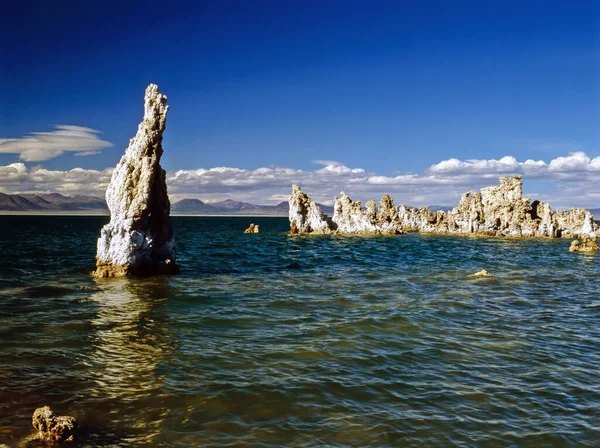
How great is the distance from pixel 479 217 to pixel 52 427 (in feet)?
354

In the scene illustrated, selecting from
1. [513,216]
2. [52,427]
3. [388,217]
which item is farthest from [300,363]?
[513,216]

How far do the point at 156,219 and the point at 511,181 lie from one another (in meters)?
87.9

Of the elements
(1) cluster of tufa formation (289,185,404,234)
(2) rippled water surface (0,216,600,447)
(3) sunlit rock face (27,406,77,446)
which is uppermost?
(1) cluster of tufa formation (289,185,404,234)

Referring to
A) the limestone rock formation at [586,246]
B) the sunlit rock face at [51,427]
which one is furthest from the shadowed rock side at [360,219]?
the sunlit rock face at [51,427]

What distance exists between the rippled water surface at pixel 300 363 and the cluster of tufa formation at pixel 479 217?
74.0m

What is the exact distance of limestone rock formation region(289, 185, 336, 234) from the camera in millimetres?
102500

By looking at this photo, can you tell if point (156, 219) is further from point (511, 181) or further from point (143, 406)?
point (511, 181)

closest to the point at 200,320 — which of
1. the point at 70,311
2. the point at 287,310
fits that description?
the point at 287,310

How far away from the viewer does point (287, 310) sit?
22547 millimetres

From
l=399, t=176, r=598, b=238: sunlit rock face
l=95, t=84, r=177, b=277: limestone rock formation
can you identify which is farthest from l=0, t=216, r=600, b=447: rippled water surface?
l=399, t=176, r=598, b=238: sunlit rock face

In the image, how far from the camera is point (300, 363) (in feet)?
48.2

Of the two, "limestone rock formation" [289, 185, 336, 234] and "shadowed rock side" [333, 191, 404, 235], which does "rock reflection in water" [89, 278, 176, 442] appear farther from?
"shadowed rock side" [333, 191, 404, 235]

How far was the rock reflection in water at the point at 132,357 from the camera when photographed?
1088cm

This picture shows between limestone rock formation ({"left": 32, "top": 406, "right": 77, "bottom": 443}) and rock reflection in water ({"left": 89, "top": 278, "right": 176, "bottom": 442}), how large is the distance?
2.83 ft
